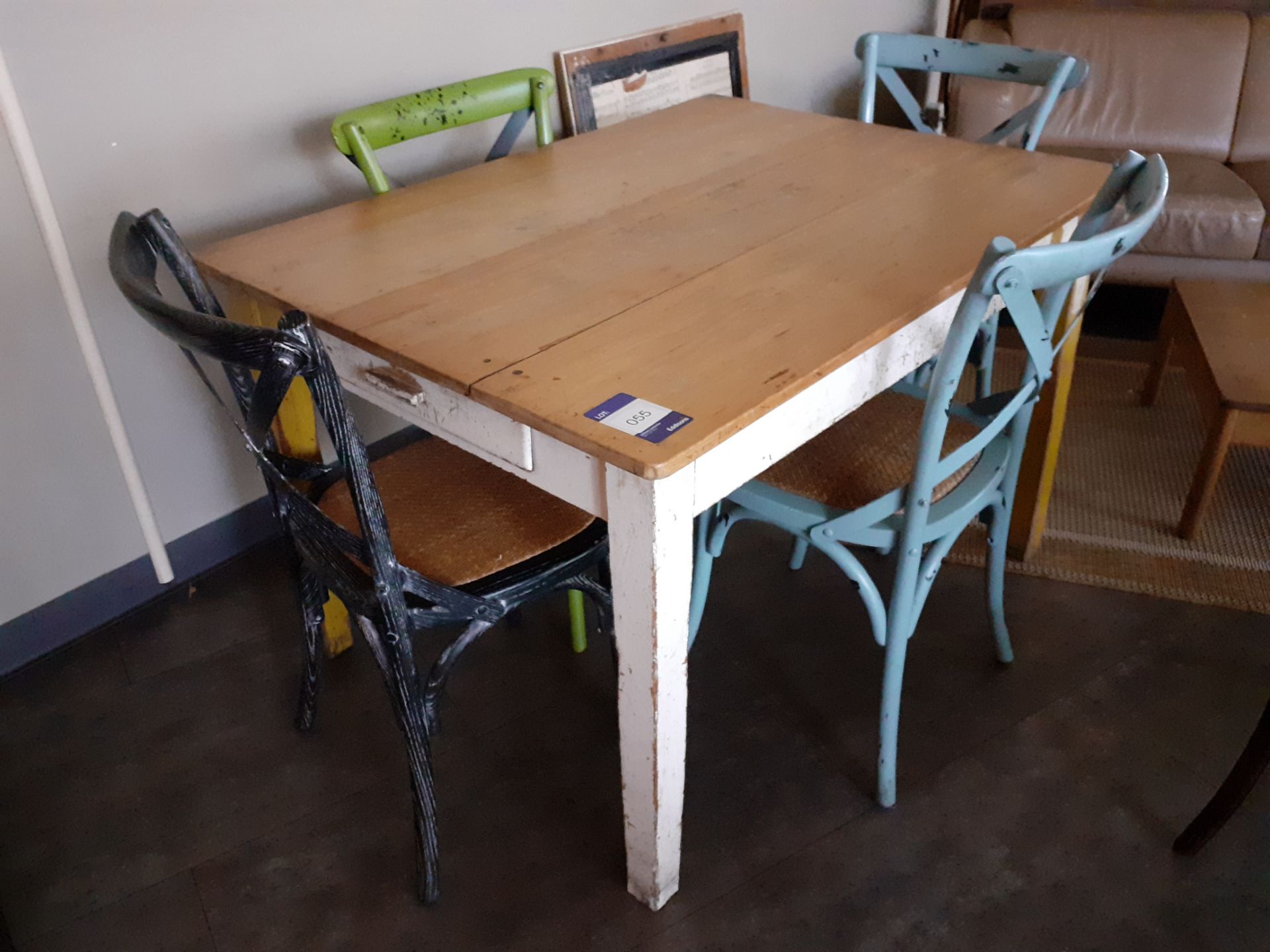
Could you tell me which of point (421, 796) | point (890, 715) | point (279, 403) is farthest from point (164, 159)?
point (890, 715)

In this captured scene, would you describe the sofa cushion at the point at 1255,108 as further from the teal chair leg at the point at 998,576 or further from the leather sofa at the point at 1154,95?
the teal chair leg at the point at 998,576

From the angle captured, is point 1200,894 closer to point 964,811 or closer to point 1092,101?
point 964,811

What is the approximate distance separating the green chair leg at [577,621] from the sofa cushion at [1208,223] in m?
1.88

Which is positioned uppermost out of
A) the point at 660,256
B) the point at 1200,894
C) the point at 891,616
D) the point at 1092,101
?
the point at 660,256

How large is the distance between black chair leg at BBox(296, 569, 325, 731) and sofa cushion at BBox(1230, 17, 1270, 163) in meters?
2.98

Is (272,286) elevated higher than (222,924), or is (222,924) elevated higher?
(272,286)

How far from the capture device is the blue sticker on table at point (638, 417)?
3.05 ft

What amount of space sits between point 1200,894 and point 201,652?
1662 millimetres

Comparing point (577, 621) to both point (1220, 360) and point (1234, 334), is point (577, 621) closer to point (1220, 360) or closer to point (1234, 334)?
point (1220, 360)

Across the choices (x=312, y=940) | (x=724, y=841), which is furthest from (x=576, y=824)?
(x=312, y=940)

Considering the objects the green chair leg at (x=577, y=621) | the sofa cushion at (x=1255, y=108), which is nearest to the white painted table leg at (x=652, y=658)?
the green chair leg at (x=577, y=621)

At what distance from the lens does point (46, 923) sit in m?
→ 1.35

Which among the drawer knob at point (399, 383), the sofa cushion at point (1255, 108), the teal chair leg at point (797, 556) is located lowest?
the teal chair leg at point (797, 556)

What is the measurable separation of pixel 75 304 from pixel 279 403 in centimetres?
86
